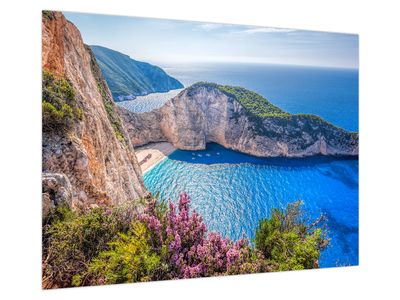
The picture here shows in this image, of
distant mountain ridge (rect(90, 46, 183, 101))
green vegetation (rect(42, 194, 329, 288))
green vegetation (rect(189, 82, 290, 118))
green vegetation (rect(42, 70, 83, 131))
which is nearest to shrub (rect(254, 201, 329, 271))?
green vegetation (rect(42, 194, 329, 288))

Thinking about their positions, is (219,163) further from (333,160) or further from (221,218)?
(333,160)

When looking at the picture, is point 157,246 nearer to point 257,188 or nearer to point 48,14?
point 257,188

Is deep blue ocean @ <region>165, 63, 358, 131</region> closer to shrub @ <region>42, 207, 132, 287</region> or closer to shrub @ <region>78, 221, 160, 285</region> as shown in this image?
shrub @ <region>78, 221, 160, 285</region>

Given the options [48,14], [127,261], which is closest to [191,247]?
[127,261]

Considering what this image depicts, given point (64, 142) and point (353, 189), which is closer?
point (64, 142)

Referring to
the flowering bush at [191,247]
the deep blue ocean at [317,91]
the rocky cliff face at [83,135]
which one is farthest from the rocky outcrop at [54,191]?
the deep blue ocean at [317,91]

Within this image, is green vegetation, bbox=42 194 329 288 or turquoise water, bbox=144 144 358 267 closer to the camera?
green vegetation, bbox=42 194 329 288
